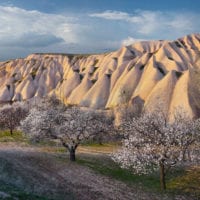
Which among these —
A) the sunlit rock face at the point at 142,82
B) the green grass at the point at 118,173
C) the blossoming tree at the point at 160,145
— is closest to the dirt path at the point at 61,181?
the green grass at the point at 118,173

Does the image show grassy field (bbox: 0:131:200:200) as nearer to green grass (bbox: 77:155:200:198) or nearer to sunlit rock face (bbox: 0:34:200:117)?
green grass (bbox: 77:155:200:198)

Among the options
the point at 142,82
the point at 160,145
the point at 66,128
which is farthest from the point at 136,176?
the point at 142,82

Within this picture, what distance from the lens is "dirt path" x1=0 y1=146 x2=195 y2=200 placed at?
33.0m

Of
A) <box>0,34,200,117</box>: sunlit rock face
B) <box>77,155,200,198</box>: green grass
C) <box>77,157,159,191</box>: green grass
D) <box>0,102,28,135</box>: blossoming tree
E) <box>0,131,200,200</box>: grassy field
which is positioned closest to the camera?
<box>0,131,200,200</box>: grassy field

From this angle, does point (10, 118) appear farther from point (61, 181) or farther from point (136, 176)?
point (61, 181)

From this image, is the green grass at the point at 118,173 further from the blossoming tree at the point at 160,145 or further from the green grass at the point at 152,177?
the blossoming tree at the point at 160,145

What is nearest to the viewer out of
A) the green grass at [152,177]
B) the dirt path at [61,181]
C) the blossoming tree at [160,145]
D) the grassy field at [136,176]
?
the dirt path at [61,181]

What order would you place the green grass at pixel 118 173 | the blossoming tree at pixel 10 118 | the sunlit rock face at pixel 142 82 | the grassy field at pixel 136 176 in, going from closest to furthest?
the grassy field at pixel 136 176
the green grass at pixel 118 173
the blossoming tree at pixel 10 118
the sunlit rock face at pixel 142 82

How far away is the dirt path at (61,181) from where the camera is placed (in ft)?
108

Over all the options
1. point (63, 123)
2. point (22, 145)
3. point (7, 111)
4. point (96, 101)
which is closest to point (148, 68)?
point (96, 101)

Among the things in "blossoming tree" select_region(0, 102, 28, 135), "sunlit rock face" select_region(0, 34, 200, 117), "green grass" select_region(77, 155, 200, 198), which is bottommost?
"green grass" select_region(77, 155, 200, 198)

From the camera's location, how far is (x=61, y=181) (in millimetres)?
36844

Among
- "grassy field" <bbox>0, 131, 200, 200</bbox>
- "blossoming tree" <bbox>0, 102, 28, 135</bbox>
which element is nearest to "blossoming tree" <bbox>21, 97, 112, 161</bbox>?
"grassy field" <bbox>0, 131, 200, 200</bbox>

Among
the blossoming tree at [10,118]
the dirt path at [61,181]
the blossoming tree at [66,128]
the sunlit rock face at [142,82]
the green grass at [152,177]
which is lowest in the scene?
the green grass at [152,177]
